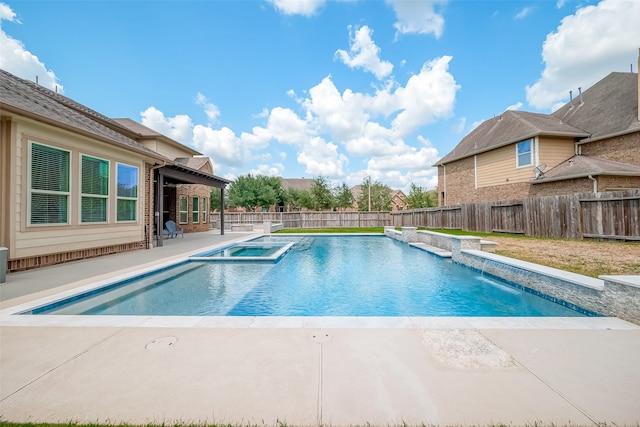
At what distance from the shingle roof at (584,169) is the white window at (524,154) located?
108 cm

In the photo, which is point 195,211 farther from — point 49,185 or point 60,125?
point 60,125

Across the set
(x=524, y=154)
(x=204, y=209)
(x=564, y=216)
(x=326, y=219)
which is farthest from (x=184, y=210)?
(x=524, y=154)

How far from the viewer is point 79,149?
732 cm

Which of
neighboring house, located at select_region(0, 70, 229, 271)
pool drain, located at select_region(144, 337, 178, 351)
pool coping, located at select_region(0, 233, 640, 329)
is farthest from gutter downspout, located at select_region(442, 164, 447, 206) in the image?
pool drain, located at select_region(144, 337, 178, 351)

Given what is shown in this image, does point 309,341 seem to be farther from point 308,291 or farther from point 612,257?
point 612,257

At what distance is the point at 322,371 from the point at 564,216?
38.4 ft

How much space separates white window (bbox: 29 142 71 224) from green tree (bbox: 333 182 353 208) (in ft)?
110

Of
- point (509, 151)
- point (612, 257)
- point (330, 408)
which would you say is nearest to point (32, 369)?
point (330, 408)

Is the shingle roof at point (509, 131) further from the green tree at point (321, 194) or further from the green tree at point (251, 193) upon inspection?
the green tree at point (251, 193)

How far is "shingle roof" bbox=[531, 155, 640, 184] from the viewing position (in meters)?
10.8

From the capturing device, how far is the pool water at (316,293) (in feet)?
14.9

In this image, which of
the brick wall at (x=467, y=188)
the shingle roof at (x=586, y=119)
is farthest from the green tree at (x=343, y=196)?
the shingle roof at (x=586, y=119)

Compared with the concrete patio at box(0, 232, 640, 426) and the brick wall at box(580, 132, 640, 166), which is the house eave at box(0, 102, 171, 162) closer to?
the concrete patio at box(0, 232, 640, 426)

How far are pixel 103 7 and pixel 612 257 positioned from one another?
672 inches
